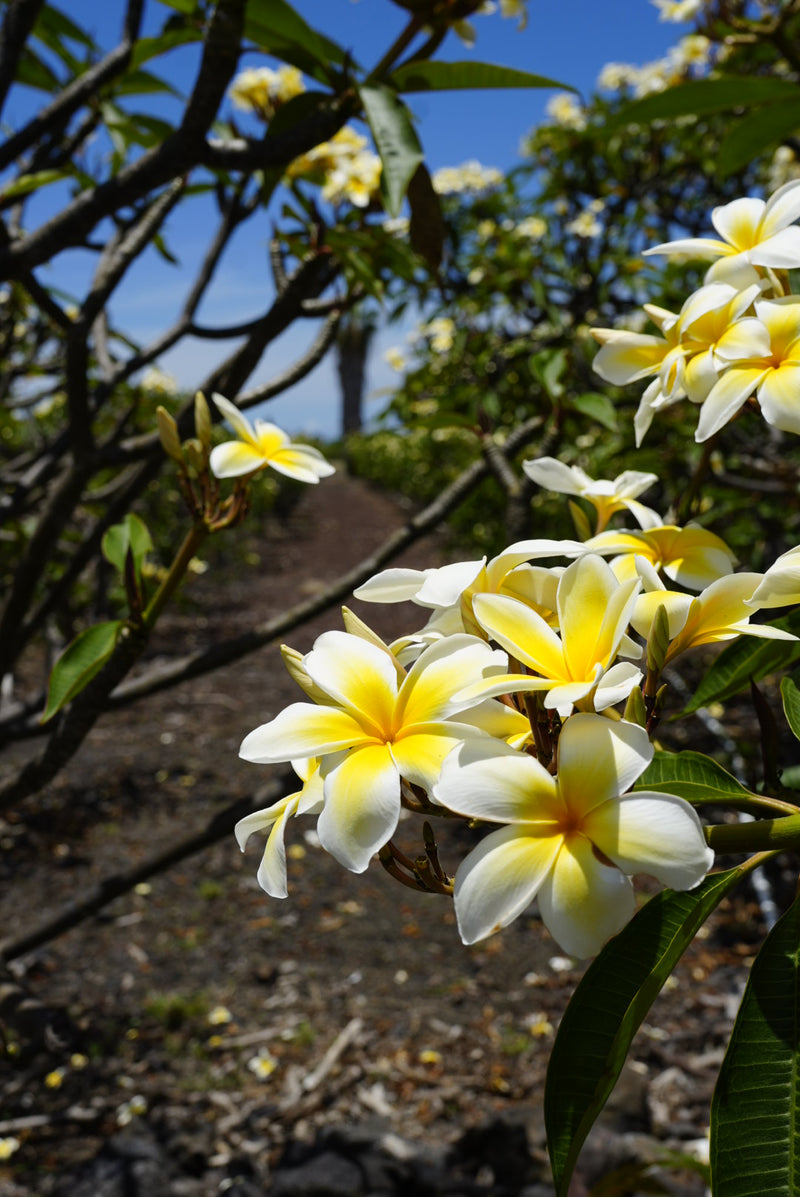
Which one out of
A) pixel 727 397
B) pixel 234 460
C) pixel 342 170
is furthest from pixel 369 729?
pixel 342 170

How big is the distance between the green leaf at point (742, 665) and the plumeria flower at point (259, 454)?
0.46 metres

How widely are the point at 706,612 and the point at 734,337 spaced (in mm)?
222

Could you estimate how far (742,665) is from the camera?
744 millimetres

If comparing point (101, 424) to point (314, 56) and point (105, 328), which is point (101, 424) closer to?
point (105, 328)

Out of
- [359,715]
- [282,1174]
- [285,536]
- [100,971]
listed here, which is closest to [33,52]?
[359,715]

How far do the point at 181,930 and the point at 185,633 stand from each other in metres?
4.08

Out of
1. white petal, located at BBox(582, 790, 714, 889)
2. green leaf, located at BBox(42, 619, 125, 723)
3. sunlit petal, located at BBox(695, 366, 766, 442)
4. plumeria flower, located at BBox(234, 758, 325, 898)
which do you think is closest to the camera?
white petal, located at BBox(582, 790, 714, 889)

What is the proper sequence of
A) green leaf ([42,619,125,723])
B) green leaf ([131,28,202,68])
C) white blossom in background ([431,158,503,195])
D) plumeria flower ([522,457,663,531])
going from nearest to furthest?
plumeria flower ([522,457,663,531])
green leaf ([42,619,125,723])
green leaf ([131,28,202,68])
white blossom in background ([431,158,503,195])

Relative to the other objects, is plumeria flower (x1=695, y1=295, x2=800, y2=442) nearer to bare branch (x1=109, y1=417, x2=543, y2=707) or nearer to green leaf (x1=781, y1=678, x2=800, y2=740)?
green leaf (x1=781, y1=678, x2=800, y2=740)

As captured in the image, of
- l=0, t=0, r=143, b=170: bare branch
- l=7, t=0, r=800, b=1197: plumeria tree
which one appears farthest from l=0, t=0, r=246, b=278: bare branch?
l=0, t=0, r=143, b=170: bare branch

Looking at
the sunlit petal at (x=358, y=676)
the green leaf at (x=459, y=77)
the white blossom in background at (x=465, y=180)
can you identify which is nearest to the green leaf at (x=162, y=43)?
the green leaf at (x=459, y=77)

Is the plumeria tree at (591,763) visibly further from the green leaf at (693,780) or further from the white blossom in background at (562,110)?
the white blossom in background at (562,110)

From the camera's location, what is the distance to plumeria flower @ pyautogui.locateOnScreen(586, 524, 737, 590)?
2.20 ft

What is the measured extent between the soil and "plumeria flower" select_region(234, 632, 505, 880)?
1076 mm
